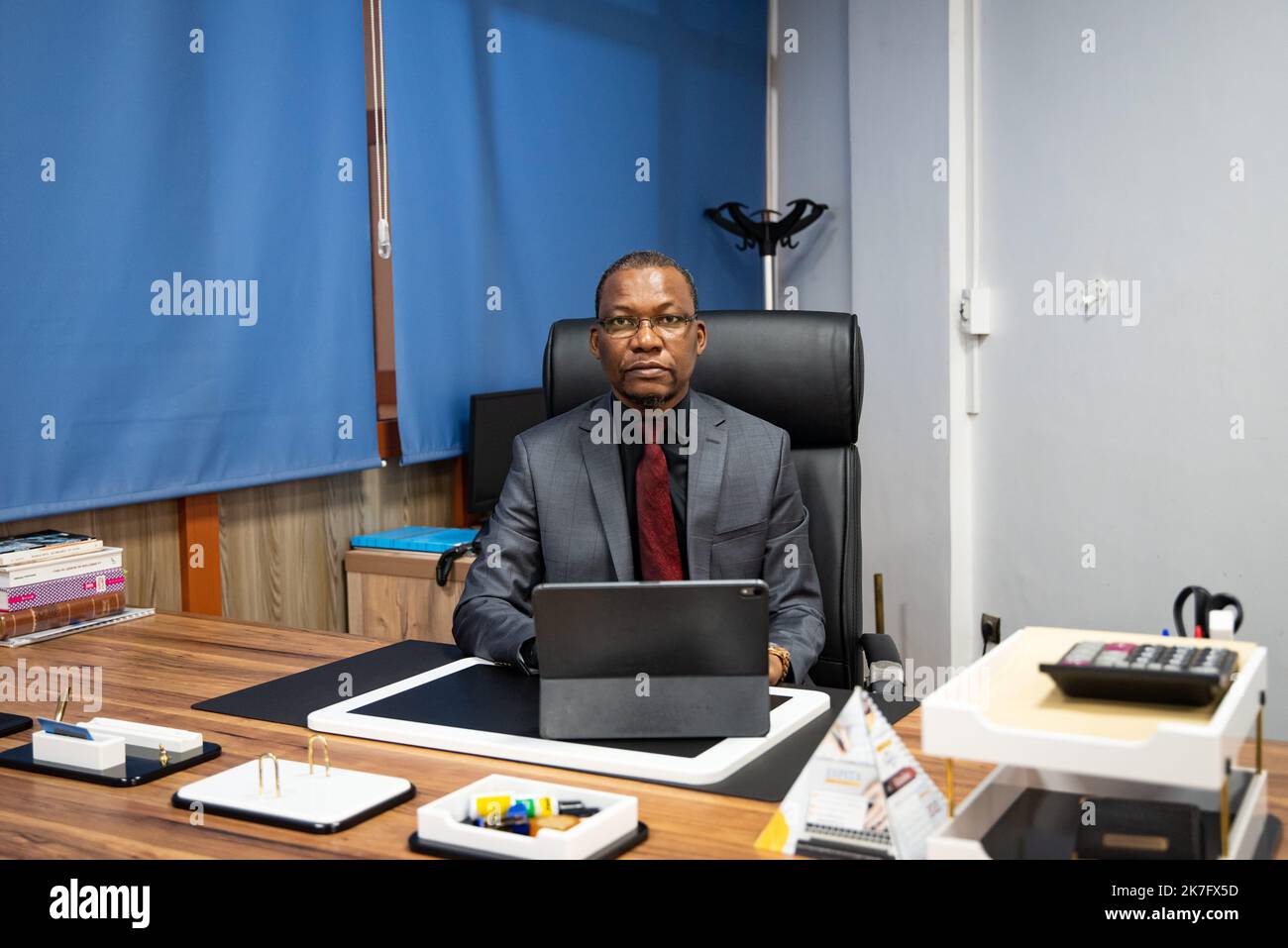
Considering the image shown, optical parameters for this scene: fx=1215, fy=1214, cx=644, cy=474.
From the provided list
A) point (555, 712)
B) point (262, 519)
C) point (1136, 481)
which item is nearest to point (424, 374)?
point (262, 519)

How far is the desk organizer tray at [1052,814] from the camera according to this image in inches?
37.1

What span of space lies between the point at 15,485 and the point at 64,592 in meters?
0.25

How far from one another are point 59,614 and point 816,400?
1.33m

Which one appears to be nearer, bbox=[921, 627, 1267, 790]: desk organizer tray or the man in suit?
bbox=[921, 627, 1267, 790]: desk organizer tray

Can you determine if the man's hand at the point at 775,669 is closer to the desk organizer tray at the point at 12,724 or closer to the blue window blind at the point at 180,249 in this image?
the desk organizer tray at the point at 12,724

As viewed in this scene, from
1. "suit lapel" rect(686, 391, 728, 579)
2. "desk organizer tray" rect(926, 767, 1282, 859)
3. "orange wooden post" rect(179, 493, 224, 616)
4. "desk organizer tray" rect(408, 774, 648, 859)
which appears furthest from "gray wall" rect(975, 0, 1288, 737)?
"desk organizer tray" rect(408, 774, 648, 859)

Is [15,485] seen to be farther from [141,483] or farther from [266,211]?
[266,211]

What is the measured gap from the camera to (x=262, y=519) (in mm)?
2688

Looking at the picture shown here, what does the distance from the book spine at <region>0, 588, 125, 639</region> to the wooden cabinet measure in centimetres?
74

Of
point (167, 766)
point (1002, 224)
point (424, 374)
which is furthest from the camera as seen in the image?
point (1002, 224)

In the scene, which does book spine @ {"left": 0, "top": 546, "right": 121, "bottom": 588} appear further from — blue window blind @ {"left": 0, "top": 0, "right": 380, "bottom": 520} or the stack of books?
blue window blind @ {"left": 0, "top": 0, "right": 380, "bottom": 520}

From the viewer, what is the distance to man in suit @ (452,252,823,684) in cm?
200

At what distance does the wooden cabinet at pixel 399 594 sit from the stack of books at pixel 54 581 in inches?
30.0

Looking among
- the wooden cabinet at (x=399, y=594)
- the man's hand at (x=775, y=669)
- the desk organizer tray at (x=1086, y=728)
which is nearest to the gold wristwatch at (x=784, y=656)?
the man's hand at (x=775, y=669)
